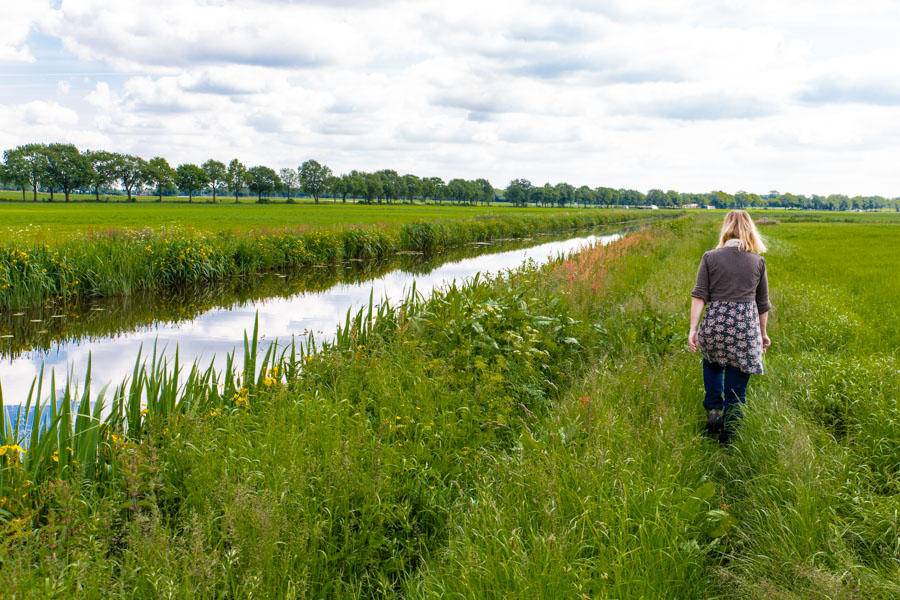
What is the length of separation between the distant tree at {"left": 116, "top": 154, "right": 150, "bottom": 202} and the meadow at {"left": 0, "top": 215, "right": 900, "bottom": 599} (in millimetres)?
130142

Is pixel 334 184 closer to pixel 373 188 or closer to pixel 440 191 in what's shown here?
pixel 373 188

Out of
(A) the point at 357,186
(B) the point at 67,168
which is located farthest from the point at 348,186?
(B) the point at 67,168

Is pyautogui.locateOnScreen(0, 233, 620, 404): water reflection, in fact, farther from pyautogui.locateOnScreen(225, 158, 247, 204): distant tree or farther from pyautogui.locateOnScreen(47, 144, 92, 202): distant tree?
pyautogui.locateOnScreen(225, 158, 247, 204): distant tree

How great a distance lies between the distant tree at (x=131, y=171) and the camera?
116 meters

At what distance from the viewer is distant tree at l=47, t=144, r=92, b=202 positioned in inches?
4085

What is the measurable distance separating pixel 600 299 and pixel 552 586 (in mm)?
8398

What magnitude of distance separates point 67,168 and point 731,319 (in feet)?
418

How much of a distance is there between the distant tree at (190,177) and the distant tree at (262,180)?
35.2ft

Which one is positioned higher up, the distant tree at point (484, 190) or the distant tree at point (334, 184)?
the distant tree at point (484, 190)

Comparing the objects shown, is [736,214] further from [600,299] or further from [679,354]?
[600,299]

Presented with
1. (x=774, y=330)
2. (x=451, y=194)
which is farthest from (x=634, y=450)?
(x=451, y=194)

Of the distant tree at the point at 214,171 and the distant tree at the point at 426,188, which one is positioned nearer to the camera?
the distant tree at the point at 214,171

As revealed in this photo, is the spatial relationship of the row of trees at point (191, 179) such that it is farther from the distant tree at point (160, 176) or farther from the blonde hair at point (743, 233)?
the blonde hair at point (743, 233)

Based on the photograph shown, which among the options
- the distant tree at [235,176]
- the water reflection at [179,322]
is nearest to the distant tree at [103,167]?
the distant tree at [235,176]
